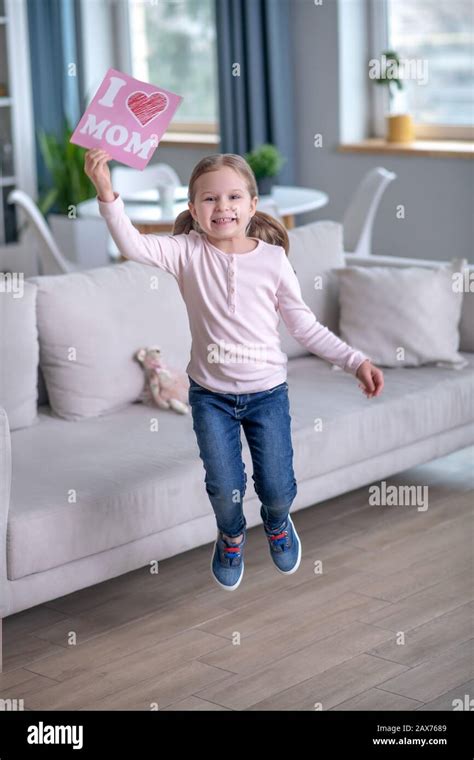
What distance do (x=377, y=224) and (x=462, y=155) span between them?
712 mm

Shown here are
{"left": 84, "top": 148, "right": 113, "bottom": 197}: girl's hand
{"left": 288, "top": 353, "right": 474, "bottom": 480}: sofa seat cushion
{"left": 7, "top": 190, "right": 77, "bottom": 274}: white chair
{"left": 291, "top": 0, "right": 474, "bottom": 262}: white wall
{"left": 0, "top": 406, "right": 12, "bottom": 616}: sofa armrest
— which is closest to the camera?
{"left": 84, "top": 148, "right": 113, "bottom": 197}: girl's hand

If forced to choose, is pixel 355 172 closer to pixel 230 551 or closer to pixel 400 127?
pixel 400 127

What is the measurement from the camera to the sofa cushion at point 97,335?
3.48 m

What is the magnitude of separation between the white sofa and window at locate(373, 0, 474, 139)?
2384 mm

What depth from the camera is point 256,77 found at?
668 cm

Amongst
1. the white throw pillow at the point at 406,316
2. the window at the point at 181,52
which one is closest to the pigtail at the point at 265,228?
the white throw pillow at the point at 406,316

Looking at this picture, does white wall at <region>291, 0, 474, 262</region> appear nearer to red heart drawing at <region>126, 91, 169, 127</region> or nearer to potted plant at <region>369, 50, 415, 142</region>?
potted plant at <region>369, 50, 415, 142</region>

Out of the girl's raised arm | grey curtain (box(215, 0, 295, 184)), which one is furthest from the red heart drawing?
grey curtain (box(215, 0, 295, 184))

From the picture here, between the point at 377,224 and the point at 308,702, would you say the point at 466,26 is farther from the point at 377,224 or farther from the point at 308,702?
the point at 308,702

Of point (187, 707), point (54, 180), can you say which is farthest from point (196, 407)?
point (54, 180)

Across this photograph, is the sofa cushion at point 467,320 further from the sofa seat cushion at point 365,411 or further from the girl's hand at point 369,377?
the girl's hand at point 369,377

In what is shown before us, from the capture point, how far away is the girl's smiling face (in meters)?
2.44

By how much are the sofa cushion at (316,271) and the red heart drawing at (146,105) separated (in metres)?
1.76

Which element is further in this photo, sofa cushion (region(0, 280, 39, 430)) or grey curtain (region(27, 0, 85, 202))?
grey curtain (region(27, 0, 85, 202))
